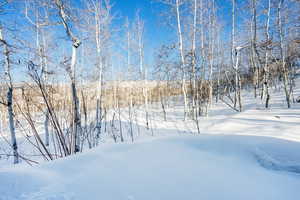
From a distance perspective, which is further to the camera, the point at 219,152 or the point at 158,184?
the point at 219,152

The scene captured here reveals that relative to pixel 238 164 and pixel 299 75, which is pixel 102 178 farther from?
pixel 299 75

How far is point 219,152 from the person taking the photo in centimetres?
171

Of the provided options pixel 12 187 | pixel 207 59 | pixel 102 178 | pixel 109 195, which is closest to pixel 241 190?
pixel 109 195

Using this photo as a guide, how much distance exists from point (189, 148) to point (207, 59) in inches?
324

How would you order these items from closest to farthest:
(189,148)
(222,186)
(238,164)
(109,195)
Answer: (109,195)
(222,186)
(238,164)
(189,148)

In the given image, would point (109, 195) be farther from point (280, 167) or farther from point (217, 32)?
point (217, 32)

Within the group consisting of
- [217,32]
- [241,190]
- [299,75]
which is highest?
[217,32]

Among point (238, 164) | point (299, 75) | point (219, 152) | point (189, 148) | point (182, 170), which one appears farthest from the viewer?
point (299, 75)

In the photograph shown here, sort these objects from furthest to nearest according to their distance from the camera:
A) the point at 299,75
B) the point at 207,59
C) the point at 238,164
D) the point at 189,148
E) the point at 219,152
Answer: the point at 299,75, the point at 207,59, the point at 189,148, the point at 219,152, the point at 238,164

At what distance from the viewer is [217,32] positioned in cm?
966

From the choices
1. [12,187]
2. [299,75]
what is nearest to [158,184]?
[12,187]

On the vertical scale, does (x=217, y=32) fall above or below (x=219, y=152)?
above

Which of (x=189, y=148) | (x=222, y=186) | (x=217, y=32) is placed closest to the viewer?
(x=222, y=186)

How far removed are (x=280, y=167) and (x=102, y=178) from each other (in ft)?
5.39
